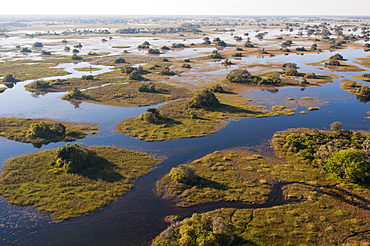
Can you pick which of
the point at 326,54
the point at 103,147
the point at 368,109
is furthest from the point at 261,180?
the point at 326,54

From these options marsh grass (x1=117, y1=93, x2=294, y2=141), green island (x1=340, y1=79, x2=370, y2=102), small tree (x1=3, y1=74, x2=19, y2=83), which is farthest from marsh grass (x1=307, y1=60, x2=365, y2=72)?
small tree (x1=3, y1=74, x2=19, y2=83)

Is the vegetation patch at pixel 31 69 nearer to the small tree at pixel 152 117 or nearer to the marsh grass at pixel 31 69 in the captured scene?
the marsh grass at pixel 31 69

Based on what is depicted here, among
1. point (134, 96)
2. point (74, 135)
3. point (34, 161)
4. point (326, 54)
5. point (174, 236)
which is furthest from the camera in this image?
point (326, 54)

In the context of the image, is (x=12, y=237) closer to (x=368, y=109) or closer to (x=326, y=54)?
(x=368, y=109)

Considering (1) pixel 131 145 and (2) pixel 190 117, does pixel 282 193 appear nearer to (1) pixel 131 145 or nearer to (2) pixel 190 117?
(1) pixel 131 145

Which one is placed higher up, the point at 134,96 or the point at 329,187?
the point at 134,96

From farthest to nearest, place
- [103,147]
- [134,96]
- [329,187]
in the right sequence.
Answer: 1. [134,96]
2. [103,147]
3. [329,187]

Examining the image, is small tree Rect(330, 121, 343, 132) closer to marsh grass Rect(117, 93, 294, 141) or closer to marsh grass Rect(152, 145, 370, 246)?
marsh grass Rect(117, 93, 294, 141)
